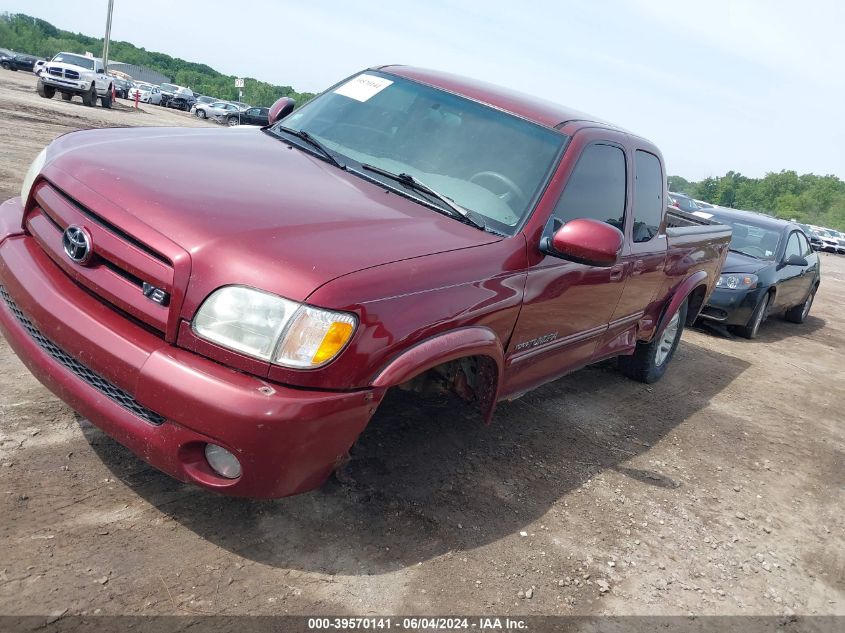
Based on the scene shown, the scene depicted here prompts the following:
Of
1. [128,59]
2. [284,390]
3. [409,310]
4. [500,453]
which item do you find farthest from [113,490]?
[128,59]

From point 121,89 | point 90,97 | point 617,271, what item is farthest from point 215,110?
point 617,271

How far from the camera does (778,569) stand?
3.44 m

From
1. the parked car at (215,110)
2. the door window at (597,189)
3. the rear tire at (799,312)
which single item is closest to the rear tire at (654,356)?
the door window at (597,189)

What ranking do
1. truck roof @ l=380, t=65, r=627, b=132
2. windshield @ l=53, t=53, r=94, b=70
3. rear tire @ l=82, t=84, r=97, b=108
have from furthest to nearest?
rear tire @ l=82, t=84, r=97, b=108 < windshield @ l=53, t=53, r=94, b=70 < truck roof @ l=380, t=65, r=627, b=132

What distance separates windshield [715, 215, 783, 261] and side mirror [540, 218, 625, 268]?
6.89 m

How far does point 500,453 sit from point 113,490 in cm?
201

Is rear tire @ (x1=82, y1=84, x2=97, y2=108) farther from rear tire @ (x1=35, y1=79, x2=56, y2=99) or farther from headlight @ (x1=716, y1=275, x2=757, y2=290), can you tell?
headlight @ (x1=716, y1=275, x2=757, y2=290)

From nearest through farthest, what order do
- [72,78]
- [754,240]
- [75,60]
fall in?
[754,240] → [72,78] → [75,60]

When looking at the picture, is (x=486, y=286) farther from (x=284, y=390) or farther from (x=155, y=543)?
(x=155, y=543)

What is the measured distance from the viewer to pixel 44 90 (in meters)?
23.9

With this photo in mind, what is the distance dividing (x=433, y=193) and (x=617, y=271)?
4.74 ft

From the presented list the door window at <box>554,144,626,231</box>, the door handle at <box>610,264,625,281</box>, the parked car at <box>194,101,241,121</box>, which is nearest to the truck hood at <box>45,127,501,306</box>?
the door window at <box>554,144,626,231</box>

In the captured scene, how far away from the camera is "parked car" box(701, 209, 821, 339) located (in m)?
8.45

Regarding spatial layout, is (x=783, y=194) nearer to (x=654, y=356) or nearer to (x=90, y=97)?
(x=90, y=97)
